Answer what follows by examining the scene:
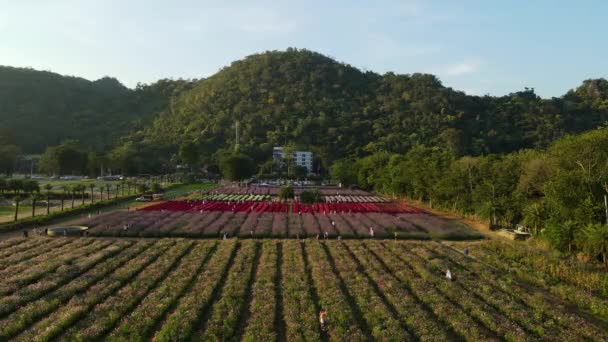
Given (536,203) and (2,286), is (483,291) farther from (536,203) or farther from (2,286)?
(2,286)

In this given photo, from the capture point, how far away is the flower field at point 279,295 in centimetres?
1498

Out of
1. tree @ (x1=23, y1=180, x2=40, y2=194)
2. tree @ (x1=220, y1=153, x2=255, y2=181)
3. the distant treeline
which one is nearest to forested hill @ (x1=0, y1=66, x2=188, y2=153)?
tree @ (x1=220, y1=153, x2=255, y2=181)

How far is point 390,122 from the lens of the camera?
6427 inches

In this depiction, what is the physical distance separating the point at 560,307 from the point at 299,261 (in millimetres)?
13540

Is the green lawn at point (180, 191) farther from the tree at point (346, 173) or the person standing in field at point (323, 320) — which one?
the person standing in field at point (323, 320)

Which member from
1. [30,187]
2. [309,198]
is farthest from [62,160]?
[309,198]

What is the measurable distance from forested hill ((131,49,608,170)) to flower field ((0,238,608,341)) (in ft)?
350

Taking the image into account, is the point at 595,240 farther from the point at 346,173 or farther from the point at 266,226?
the point at 346,173

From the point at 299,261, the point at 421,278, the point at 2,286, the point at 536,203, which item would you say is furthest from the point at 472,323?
the point at 536,203

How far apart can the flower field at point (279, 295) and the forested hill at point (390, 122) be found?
107 meters

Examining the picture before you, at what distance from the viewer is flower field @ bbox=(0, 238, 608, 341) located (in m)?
15.0

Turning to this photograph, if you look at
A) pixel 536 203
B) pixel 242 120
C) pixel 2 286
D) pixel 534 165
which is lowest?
pixel 2 286

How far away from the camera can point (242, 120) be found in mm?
184000

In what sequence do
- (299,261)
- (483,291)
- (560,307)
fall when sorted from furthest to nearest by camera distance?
1. (299,261)
2. (483,291)
3. (560,307)
